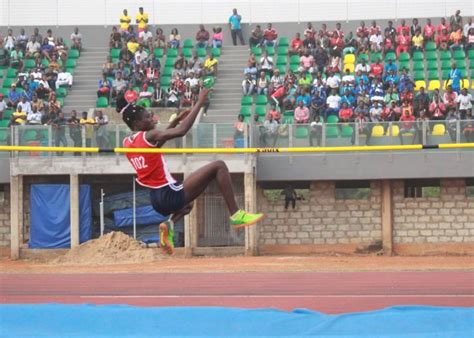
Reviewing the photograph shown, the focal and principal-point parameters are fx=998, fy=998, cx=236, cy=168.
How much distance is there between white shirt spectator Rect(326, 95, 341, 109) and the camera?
79.0 ft

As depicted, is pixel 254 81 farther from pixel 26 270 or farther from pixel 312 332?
pixel 312 332

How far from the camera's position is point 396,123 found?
21281 mm

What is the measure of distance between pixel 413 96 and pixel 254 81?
4.40 m

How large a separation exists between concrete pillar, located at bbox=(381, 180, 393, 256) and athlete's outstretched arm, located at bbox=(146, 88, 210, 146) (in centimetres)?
1510

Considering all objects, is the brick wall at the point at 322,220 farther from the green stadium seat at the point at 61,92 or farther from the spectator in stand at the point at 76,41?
the spectator in stand at the point at 76,41

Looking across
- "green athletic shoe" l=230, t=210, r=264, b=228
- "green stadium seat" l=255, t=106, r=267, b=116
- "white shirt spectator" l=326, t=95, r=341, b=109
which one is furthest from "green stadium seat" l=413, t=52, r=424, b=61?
"green athletic shoe" l=230, t=210, r=264, b=228

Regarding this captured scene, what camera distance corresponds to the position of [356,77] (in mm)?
25266

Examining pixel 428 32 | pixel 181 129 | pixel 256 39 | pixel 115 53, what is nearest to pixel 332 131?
pixel 428 32

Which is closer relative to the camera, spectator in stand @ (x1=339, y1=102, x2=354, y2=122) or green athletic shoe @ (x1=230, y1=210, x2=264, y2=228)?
green athletic shoe @ (x1=230, y1=210, x2=264, y2=228)

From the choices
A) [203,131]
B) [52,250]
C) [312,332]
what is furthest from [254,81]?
[312,332]

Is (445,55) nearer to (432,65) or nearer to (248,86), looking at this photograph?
(432,65)

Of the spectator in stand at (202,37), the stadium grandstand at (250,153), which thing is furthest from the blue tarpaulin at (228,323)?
the spectator in stand at (202,37)

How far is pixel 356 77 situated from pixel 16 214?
29.8 ft

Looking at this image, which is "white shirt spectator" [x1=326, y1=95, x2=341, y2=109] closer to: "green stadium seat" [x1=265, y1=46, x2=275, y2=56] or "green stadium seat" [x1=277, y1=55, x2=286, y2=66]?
"green stadium seat" [x1=277, y1=55, x2=286, y2=66]
